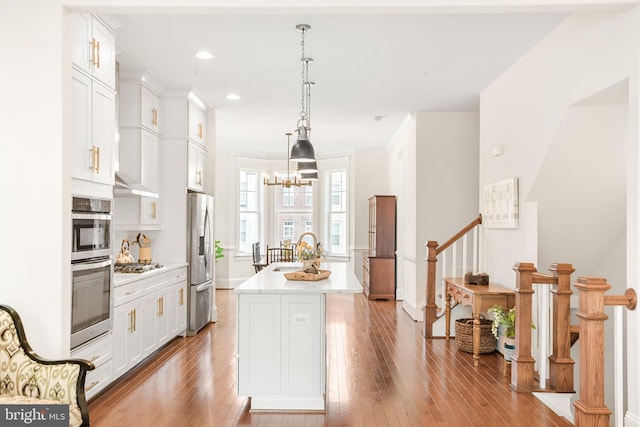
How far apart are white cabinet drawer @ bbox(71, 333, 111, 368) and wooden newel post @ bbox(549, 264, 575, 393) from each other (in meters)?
3.51

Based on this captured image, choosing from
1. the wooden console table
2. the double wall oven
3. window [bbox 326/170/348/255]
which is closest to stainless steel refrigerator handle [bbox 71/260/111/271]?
the double wall oven

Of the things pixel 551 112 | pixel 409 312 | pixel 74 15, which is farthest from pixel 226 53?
pixel 409 312

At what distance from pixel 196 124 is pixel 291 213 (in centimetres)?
534

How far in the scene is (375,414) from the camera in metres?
3.78

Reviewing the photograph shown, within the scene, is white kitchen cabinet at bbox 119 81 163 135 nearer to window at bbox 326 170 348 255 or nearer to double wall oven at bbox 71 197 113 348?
double wall oven at bbox 71 197 113 348

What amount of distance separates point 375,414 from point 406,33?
3072 mm

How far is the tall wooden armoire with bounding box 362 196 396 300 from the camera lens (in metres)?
9.54

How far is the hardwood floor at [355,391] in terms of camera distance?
12.0 feet

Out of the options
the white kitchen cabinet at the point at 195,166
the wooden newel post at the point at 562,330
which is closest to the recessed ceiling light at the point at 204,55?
the white kitchen cabinet at the point at 195,166

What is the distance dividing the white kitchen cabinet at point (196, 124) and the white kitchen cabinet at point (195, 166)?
108mm

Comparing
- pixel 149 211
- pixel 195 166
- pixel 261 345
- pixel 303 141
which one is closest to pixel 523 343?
pixel 261 345

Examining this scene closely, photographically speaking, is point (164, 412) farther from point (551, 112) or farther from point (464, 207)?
point (464, 207)

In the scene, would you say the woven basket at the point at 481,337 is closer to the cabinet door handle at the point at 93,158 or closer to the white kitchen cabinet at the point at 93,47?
the cabinet door handle at the point at 93,158

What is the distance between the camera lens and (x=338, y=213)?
11.6 metres
